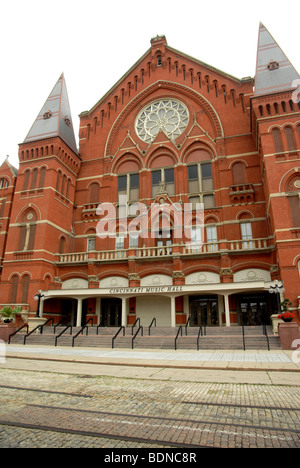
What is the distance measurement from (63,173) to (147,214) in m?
9.74

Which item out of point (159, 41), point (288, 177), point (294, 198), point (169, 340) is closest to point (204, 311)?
point (169, 340)

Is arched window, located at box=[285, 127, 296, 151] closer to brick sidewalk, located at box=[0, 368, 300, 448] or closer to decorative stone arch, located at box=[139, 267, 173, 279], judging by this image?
decorative stone arch, located at box=[139, 267, 173, 279]

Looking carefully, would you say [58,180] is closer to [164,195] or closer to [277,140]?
[164,195]

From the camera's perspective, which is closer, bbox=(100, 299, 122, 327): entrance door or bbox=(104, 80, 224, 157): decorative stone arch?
bbox=(100, 299, 122, 327): entrance door

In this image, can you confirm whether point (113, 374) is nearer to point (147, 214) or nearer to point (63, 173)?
point (147, 214)

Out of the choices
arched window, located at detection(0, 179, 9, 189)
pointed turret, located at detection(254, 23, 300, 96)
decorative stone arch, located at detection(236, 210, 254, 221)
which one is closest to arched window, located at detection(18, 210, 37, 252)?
arched window, located at detection(0, 179, 9, 189)

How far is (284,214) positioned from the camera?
22797 millimetres

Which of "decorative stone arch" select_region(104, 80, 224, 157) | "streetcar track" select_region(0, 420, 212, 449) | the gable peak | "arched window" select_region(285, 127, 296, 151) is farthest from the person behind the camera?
the gable peak

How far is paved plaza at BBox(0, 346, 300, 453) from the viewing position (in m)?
4.73

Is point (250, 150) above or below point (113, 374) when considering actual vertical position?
above

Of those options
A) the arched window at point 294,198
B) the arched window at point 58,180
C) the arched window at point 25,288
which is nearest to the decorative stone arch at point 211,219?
the arched window at point 294,198

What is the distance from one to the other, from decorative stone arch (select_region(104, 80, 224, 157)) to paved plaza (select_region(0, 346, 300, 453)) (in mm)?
26796

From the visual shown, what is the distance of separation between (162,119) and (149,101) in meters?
3.07

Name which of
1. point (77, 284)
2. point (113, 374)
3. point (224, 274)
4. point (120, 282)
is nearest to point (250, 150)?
point (224, 274)
